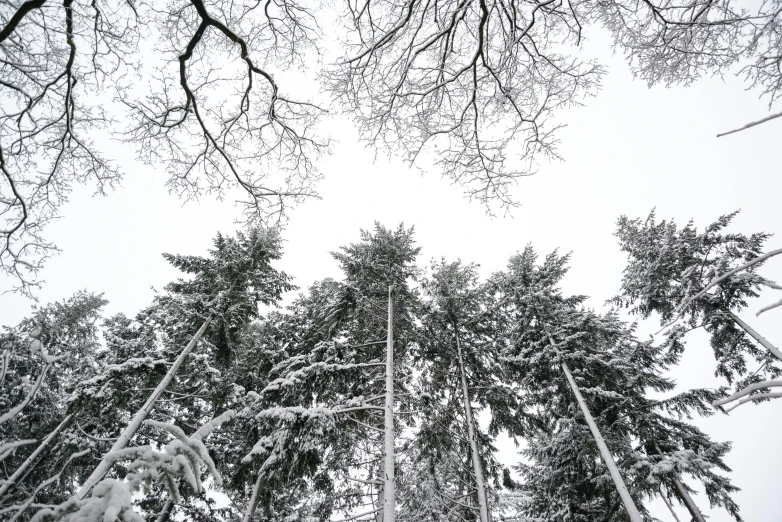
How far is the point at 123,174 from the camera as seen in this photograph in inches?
221

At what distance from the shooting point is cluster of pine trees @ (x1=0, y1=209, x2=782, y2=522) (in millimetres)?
7504

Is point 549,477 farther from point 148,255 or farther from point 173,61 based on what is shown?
point 148,255

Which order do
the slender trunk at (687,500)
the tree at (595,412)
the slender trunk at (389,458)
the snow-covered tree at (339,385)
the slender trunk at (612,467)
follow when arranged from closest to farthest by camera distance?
the slender trunk at (389,458), the snow-covered tree at (339,385), the slender trunk at (612,467), the slender trunk at (687,500), the tree at (595,412)

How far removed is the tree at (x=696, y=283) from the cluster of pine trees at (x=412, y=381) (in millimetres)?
68

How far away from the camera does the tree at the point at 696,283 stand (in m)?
9.55

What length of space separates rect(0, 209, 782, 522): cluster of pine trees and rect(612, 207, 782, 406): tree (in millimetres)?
68

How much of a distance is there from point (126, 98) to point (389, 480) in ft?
23.5

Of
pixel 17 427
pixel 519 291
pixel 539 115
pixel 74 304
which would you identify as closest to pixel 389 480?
pixel 539 115

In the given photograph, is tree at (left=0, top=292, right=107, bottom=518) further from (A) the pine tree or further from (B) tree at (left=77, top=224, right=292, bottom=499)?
(A) the pine tree

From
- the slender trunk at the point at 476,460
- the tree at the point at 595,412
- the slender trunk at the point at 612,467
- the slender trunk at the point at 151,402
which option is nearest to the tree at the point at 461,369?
the slender trunk at the point at 476,460

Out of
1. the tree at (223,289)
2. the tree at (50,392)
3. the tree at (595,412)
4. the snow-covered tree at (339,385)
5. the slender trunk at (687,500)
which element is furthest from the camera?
the tree at (223,289)

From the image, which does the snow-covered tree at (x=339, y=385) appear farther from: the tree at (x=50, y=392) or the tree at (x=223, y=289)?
the tree at (x=50, y=392)

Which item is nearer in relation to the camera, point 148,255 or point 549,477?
point 549,477

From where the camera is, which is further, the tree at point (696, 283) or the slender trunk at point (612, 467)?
the tree at point (696, 283)
